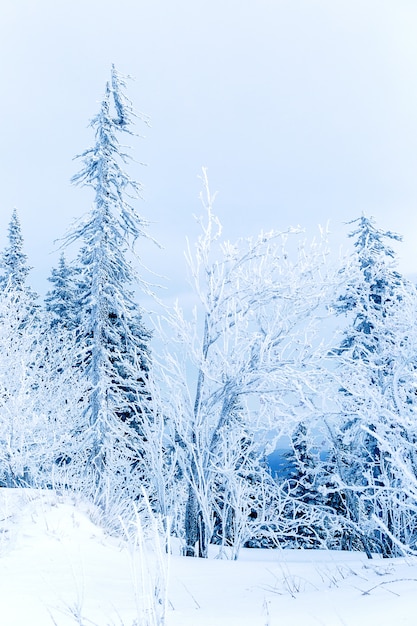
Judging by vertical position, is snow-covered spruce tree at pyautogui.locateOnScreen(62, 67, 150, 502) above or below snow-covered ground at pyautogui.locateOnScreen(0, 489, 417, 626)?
above

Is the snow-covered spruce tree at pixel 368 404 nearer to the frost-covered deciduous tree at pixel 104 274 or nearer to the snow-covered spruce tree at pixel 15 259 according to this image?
the frost-covered deciduous tree at pixel 104 274

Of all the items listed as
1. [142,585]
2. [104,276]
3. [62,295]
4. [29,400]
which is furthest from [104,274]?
[142,585]

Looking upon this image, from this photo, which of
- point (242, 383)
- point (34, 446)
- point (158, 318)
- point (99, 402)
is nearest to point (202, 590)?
point (242, 383)

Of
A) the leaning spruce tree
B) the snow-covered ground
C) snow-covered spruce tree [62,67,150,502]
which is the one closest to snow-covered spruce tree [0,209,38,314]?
snow-covered spruce tree [62,67,150,502]

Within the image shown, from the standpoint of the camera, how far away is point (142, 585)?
2891 mm

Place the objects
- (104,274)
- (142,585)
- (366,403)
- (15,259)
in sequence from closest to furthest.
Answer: (142,585)
(366,403)
(104,274)
(15,259)

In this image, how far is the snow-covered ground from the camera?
3.32 meters

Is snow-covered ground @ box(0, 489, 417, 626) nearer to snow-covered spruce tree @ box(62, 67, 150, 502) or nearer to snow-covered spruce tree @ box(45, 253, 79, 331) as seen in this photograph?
snow-covered spruce tree @ box(62, 67, 150, 502)

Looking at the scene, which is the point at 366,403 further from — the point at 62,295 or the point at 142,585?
the point at 62,295

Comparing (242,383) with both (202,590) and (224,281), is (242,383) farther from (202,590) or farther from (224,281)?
(202,590)

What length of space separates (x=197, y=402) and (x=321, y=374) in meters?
2.29

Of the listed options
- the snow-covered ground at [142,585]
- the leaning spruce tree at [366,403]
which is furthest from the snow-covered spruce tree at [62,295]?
the snow-covered ground at [142,585]

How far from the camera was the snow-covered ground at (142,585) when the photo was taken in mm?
3318

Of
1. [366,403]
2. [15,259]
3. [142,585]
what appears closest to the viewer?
[142,585]
